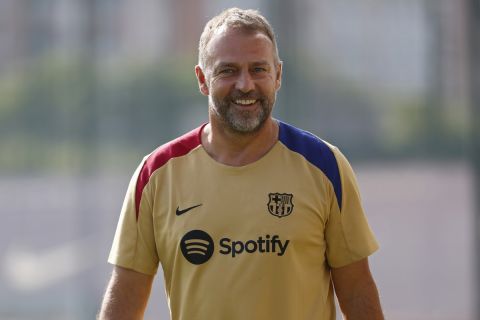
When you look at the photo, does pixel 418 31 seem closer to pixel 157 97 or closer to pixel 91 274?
pixel 157 97

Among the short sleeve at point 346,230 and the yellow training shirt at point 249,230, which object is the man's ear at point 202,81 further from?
the short sleeve at point 346,230

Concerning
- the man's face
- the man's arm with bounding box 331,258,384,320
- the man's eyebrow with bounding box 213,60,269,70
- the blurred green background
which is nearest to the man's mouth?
the man's face

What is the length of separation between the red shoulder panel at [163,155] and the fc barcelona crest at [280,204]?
0.31m

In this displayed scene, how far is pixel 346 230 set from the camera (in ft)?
9.55

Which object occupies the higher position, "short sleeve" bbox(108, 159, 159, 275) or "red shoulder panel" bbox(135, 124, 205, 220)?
"red shoulder panel" bbox(135, 124, 205, 220)

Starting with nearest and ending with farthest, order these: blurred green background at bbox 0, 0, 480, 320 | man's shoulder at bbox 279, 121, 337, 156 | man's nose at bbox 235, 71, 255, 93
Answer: man's nose at bbox 235, 71, 255, 93, man's shoulder at bbox 279, 121, 337, 156, blurred green background at bbox 0, 0, 480, 320

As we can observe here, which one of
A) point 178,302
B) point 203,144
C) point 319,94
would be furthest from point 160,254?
point 319,94

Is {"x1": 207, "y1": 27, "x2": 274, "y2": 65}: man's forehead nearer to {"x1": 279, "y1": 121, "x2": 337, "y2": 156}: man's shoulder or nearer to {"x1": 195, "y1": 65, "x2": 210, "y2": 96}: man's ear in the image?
{"x1": 195, "y1": 65, "x2": 210, "y2": 96}: man's ear

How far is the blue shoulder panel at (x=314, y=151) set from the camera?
9.52 ft

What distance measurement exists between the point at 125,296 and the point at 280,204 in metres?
0.52

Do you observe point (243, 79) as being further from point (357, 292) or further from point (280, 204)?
point (357, 292)

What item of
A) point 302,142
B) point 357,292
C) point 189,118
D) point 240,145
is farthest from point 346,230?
point 189,118

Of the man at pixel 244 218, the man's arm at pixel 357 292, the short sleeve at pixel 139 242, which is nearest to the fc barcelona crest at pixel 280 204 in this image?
the man at pixel 244 218

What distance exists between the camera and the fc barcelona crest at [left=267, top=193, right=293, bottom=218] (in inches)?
113
